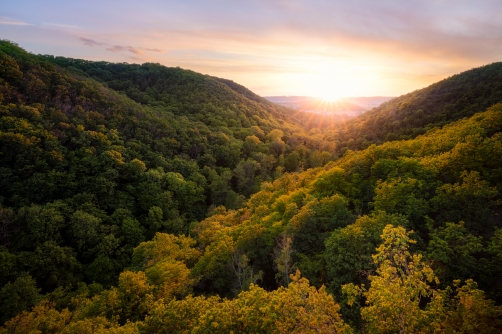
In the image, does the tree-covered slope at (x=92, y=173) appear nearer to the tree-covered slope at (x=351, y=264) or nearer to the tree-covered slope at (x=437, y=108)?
the tree-covered slope at (x=351, y=264)

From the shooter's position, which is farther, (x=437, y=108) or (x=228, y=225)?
(x=437, y=108)

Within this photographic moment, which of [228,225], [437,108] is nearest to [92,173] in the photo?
[228,225]

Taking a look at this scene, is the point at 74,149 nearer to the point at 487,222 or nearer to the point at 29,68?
the point at 29,68

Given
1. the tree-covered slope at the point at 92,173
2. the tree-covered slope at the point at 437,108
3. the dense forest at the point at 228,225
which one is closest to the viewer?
the dense forest at the point at 228,225

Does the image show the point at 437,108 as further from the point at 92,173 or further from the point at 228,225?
the point at 92,173

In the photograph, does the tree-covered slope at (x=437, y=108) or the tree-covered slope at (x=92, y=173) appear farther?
the tree-covered slope at (x=437, y=108)

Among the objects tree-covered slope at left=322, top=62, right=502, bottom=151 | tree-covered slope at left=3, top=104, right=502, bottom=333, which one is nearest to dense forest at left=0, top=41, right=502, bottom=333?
tree-covered slope at left=3, top=104, right=502, bottom=333

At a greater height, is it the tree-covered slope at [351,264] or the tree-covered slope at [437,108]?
the tree-covered slope at [437,108]

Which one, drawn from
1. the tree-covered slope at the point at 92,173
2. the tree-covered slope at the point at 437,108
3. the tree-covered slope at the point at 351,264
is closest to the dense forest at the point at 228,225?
the tree-covered slope at the point at 351,264
